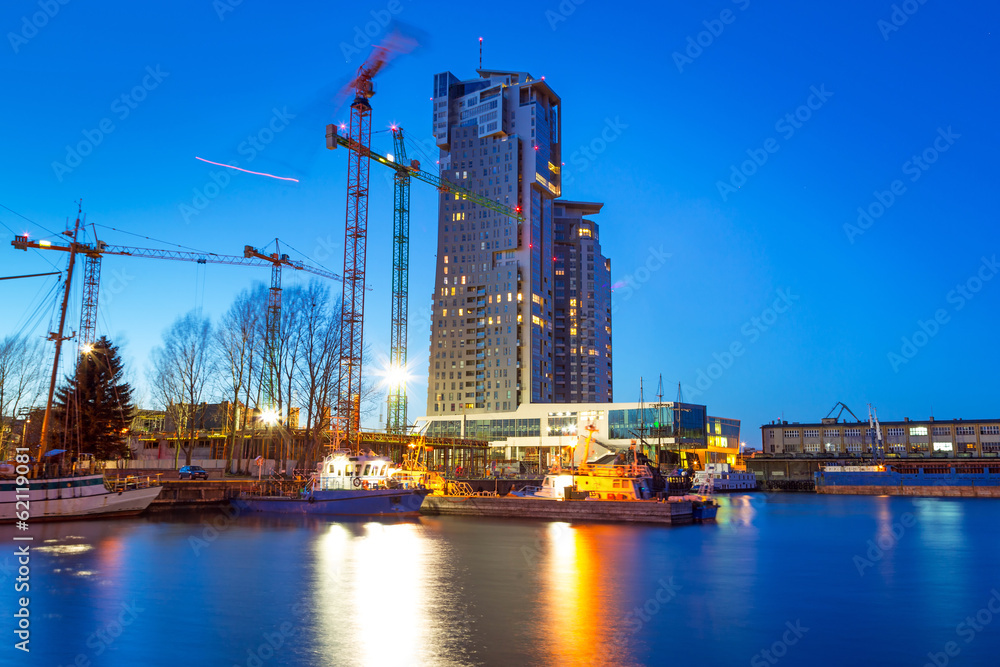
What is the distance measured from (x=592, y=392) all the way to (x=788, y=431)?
5929 centimetres

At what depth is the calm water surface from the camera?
45.5ft

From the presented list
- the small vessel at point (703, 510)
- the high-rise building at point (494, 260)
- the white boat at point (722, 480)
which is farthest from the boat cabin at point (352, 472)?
the high-rise building at point (494, 260)

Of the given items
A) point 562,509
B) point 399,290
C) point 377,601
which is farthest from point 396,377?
point 377,601

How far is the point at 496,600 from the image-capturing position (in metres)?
18.8

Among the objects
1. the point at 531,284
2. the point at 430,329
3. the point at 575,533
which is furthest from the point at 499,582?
the point at 430,329

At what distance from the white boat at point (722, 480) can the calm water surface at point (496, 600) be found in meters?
70.4

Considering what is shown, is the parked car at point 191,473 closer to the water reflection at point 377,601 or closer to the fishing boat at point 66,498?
the fishing boat at point 66,498

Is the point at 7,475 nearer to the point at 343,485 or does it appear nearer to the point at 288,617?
the point at 343,485

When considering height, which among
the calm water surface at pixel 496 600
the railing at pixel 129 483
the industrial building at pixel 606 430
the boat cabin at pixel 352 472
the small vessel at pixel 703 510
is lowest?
the small vessel at pixel 703 510

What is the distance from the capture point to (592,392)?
195 meters

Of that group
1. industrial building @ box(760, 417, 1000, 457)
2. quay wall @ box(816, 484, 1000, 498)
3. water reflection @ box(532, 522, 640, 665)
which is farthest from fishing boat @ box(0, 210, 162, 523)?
industrial building @ box(760, 417, 1000, 457)

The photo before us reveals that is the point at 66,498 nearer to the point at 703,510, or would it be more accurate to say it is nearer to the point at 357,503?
the point at 357,503

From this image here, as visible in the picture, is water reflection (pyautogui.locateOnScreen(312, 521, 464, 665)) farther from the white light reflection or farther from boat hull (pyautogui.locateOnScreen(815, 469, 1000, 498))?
boat hull (pyautogui.locateOnScreen(815, 469, 1000, 498))

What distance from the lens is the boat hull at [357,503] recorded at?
48.2m
